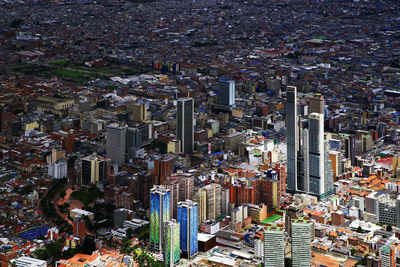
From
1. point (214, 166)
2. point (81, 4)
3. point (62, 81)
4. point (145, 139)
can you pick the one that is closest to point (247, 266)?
point (214, 166)

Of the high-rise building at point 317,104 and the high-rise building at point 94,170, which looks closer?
the high-rise building at point 317,104

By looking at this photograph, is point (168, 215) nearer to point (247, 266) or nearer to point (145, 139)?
point (247, 266)

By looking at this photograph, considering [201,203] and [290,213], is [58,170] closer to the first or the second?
[201,203]

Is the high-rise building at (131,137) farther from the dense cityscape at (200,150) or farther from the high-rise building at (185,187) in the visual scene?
the high-rise building at (185,187)

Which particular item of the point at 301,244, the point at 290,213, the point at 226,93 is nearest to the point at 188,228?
the point at 301,244

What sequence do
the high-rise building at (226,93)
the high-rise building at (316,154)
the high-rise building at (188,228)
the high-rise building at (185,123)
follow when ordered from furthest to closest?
1. the high-rise building at (226,93)
2. the high-rise building at (185,123)
3. the high-rise building at (316,154)
4. the high-rise building at (188,228)

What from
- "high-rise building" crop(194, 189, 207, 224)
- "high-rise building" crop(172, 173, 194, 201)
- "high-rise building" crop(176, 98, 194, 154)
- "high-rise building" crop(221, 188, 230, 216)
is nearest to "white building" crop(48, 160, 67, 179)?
"high-rise building" crop(176, 98, 194, 154)

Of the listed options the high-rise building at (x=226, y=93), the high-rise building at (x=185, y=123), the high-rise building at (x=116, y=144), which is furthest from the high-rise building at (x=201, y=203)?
the high-rise building at (x=226, y=93)

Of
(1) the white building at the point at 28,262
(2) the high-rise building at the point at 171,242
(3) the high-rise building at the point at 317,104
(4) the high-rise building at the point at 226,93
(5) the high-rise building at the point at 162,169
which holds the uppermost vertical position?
(3) the high-rise building at the point at 317,104
